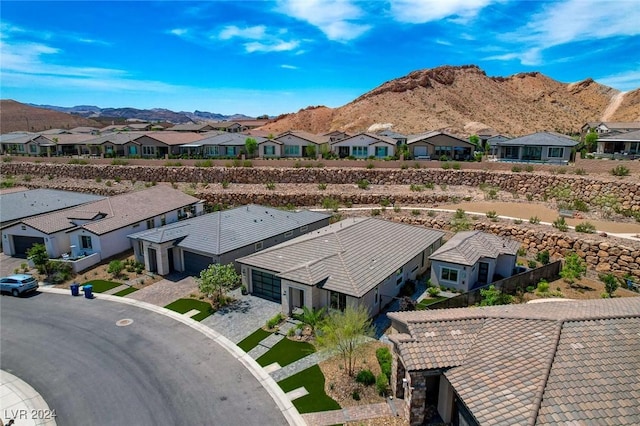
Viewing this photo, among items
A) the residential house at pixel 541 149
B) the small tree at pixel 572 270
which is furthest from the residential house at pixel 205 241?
the residential house at pixel 541 149

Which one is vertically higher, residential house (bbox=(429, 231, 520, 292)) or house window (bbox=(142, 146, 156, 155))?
house window (bbox=(142, 146, 156, 155))

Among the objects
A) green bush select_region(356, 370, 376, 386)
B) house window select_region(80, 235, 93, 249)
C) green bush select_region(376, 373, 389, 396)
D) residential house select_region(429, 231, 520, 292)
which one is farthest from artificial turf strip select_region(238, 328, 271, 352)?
house window select_region(80, 235, 93, 249)

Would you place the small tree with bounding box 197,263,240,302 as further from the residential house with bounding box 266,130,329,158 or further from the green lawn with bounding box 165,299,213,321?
the residential house with bounding box 266,130,329,158

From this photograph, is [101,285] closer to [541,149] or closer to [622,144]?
[541,149]

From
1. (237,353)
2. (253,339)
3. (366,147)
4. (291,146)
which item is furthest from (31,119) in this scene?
(237,353)

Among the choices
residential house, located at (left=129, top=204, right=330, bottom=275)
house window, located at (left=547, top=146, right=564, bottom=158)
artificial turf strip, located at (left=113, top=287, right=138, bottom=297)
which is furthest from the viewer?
house window, located at (left=547, top=146, right=564, bottom=158)

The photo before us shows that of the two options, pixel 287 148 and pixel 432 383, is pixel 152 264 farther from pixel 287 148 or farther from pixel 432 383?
pixel 287 148

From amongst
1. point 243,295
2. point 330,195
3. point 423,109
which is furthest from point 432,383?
point 423,109
